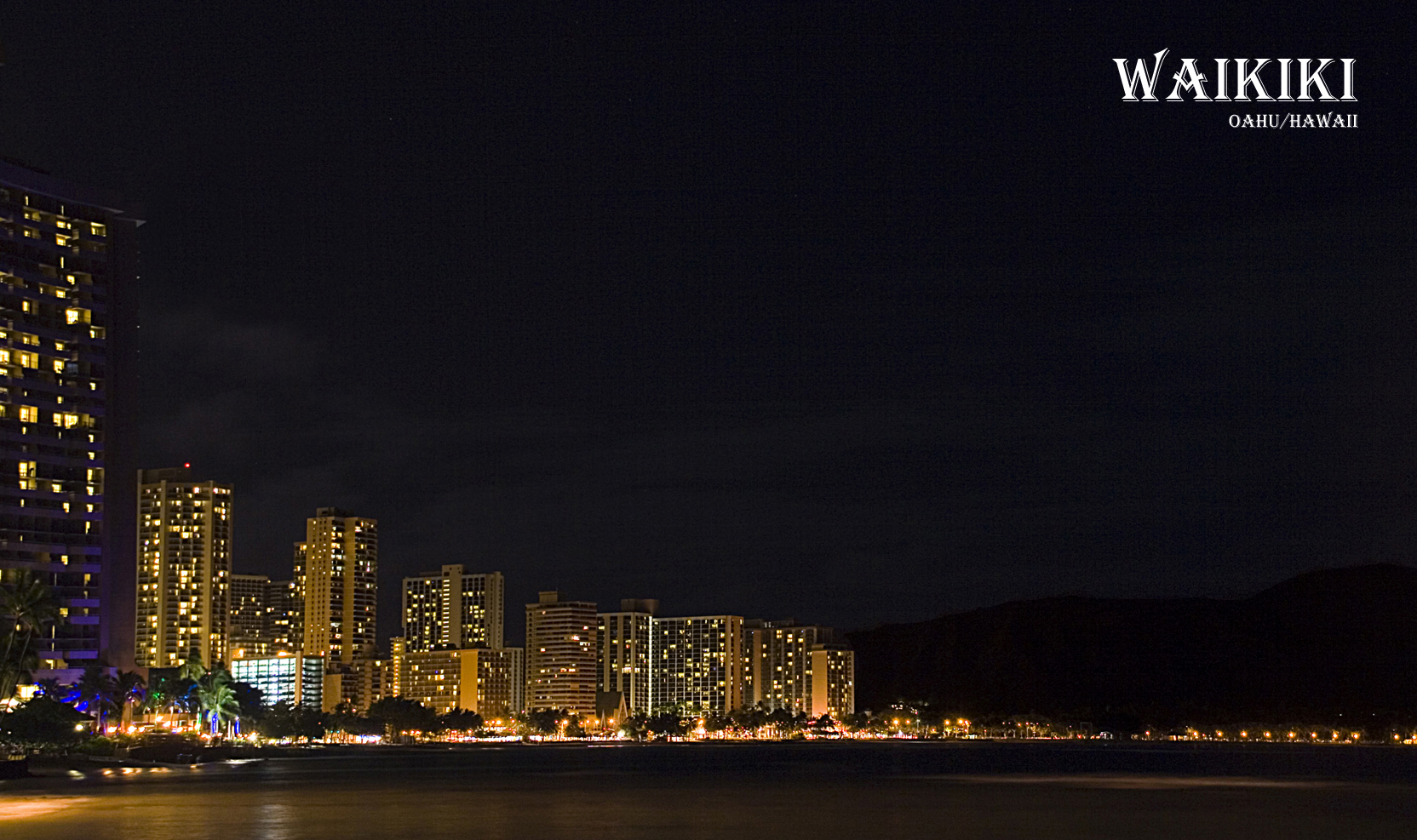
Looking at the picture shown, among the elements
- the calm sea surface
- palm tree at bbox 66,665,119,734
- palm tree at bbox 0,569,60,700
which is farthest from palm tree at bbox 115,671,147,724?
palm tree at bbox 0,569,60,700

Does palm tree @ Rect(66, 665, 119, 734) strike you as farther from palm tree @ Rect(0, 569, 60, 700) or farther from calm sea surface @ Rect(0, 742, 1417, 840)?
calm sea surface @ Rect(0, 742, 1417, 840)

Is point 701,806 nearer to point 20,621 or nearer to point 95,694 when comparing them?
point 20,621

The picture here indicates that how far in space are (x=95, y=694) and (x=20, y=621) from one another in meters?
40.6

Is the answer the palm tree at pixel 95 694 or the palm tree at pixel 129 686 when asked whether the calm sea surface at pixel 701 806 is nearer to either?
the palm tree at pixel 95 694

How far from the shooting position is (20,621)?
146625 mm

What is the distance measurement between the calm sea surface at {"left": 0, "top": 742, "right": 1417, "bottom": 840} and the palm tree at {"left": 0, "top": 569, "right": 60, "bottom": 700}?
51.1ft

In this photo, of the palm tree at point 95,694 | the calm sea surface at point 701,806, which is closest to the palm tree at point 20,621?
the calm sea surface at point 701,806

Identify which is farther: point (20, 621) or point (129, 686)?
point (129, 686)

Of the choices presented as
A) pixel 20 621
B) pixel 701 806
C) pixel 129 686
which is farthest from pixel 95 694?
pixel 701 806

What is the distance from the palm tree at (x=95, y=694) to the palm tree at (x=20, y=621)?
29823 mm

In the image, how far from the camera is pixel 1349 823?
81500mm

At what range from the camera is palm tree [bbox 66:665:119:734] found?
600 ft

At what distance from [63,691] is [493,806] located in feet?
359

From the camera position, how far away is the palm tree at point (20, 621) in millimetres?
142875
